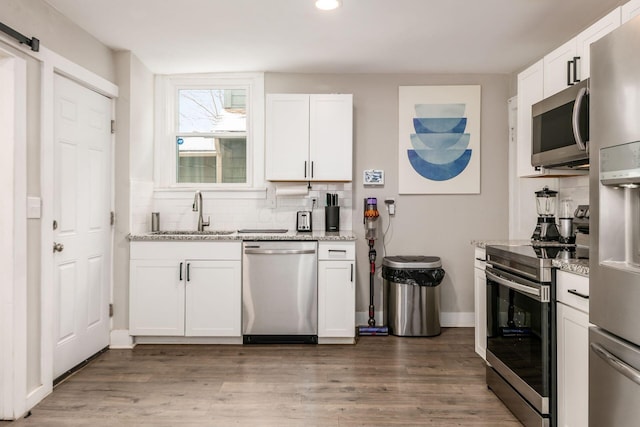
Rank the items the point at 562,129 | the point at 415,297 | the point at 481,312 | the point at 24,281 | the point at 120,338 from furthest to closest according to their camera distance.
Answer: the point at 415,297, the point at 120,338, the point at 481,312, the point at 24,281, the point at 562,129

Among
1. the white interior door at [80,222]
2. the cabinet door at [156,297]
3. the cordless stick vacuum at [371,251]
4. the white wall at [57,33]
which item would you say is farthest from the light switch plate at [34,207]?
the cordless stick vacuum at [371,251]

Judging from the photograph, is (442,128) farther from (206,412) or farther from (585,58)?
(206,412)

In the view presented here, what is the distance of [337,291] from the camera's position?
3.65 meters

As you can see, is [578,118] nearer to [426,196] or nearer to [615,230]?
[615,230]

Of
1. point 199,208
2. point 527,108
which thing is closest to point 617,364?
point 527,108

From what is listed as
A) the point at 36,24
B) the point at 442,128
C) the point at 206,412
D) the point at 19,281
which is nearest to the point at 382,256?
the point at 442,128

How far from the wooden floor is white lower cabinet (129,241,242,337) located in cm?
18

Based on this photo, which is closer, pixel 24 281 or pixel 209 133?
pixel 24 281

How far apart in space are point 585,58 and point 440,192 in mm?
2068

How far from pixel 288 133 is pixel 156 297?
186 cm

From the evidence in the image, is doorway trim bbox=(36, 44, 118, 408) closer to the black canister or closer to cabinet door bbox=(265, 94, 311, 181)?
cabinet door bbox=(265, 94, 311, 181)

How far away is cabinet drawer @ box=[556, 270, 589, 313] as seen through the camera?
1838 millimetres

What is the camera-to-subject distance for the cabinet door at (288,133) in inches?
156

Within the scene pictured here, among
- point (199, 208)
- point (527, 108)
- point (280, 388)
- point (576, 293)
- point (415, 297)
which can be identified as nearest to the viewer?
point (576, 293)
